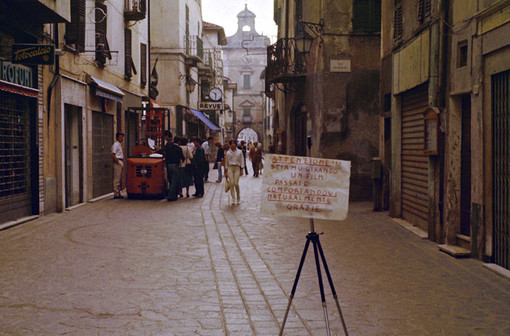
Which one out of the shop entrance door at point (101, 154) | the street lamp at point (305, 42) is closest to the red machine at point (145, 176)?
the shop entrance door at point (101, 154)

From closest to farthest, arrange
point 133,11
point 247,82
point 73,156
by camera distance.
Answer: point 73,156
point 133,11
point 247,82

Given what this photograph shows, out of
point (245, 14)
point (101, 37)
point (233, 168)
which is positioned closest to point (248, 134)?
point (245, 14)

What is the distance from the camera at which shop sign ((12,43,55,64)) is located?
1049 cm

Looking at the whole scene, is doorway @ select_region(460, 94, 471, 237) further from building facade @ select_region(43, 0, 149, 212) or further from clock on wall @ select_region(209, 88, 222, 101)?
clock on wall @ select_region(209, 88, 222, 101)

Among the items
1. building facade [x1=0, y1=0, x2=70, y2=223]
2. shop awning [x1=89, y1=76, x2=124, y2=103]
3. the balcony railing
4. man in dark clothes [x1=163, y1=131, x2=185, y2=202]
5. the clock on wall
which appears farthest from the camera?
the clock on wall

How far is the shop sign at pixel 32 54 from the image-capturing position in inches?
413

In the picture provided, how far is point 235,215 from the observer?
41.9ft

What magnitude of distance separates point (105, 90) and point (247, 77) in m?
70.4

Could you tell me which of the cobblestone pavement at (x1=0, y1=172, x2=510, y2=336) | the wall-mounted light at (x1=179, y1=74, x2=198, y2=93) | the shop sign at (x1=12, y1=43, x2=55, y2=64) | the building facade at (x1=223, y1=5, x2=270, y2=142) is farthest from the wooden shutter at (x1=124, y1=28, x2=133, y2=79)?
the building facade at (x1=223, y1=5, x2=270, y2=142)

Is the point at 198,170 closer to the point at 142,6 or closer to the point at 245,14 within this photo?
the point at 142,6

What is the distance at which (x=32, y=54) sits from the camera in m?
10.6

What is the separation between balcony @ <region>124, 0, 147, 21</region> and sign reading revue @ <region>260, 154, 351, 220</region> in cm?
1692

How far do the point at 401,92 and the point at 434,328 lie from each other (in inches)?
301

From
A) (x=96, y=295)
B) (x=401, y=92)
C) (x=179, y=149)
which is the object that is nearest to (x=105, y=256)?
(x=96, y=295)
